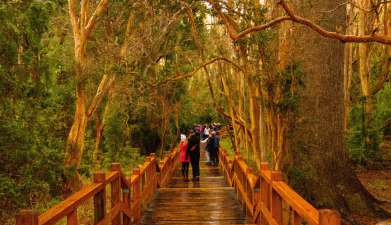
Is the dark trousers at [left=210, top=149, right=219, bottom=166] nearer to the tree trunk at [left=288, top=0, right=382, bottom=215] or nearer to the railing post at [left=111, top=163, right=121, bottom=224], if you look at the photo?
the tree trunk at [left=288, top=0, right=382, bottom=215]

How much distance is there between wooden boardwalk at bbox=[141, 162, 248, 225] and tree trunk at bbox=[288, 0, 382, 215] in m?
1.50

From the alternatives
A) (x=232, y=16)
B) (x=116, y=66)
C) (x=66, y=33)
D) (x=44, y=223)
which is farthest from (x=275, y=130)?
(x=66, y=33)

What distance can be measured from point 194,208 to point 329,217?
6380mm

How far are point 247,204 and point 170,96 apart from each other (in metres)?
12.8

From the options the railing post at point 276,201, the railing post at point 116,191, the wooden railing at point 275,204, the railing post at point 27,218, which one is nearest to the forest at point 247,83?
the wooden railing at point 275,204

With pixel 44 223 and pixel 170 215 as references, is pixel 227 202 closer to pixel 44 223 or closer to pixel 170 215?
pixel 170 215

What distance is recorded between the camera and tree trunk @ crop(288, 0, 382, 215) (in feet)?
26.8

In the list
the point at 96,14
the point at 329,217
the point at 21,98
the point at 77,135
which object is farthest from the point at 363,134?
the point at 329,217

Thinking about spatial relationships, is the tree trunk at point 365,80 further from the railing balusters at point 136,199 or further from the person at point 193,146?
the railing balusters at point 136,199

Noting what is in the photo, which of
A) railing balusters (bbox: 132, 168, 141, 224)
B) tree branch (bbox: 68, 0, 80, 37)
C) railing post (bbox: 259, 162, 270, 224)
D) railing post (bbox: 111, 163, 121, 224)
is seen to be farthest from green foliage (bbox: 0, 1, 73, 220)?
tree branch (bbox: 68, 0, 80, 37)

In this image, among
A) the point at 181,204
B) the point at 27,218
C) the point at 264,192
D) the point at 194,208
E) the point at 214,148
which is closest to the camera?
the point at 27,218

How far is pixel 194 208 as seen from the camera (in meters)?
9.45

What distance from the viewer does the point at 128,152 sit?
70.0 ft

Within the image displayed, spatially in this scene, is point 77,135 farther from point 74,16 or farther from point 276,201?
point 276,201
